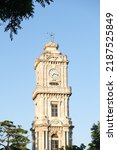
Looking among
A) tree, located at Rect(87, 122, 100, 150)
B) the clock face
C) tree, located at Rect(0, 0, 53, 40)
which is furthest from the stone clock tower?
tree, located at Rect(0, 0, 53, 40)

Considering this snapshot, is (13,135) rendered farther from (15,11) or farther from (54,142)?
(15,11)

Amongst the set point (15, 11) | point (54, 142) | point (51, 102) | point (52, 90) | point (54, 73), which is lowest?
point (15, 11)

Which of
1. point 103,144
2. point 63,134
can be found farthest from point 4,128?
point 103,144

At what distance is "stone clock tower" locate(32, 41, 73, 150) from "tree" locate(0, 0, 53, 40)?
73.7 metres

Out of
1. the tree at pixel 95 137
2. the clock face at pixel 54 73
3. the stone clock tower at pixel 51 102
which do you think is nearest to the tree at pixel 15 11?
the tree at pixel 95 137

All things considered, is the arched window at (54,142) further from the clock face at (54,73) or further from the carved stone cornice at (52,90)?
the clock face at (54,73)

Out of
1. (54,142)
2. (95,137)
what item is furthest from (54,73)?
(95,137)

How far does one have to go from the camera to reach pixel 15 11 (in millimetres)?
19219

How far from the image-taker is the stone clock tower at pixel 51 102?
9375 centimetres

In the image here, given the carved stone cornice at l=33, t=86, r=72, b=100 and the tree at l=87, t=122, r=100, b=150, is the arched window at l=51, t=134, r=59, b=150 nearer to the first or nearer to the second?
the carved stone cornice at l=33, t=86, r=72, b=100

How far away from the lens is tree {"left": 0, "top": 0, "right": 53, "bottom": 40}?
748 inches

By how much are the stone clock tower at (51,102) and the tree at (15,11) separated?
7366 cm

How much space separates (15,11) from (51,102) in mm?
77733

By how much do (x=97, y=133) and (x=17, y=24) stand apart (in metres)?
44.8
